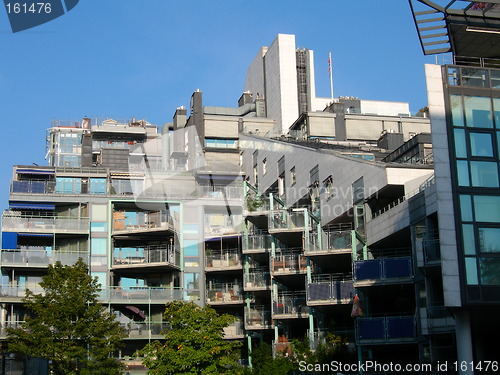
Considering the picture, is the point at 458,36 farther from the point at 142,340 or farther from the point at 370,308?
the point at 142,340

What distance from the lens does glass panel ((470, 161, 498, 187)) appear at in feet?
140

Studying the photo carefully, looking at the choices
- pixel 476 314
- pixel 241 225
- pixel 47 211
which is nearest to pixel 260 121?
pixel 241 225

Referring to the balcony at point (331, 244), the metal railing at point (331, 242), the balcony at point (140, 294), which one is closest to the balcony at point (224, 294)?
the balcony at point (140, 294)

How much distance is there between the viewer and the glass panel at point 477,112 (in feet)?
143

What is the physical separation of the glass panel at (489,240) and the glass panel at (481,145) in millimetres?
3817

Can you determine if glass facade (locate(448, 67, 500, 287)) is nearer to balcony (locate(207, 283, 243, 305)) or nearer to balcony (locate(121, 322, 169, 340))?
balcony (locate(207, 283, 243, 305))

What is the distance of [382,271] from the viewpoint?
50.7m

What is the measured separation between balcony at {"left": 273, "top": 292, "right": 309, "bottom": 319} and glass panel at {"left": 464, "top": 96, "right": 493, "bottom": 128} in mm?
20684

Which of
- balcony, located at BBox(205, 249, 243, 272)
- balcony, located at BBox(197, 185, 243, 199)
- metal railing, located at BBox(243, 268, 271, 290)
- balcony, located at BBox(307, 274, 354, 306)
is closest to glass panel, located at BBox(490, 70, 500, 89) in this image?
balcony, located at BBox(307, 274, 354, 306)

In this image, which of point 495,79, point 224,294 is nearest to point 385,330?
point 495,79

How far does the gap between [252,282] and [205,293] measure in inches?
243

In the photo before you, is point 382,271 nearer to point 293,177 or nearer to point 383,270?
point 383,270

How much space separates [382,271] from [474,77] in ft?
41.0

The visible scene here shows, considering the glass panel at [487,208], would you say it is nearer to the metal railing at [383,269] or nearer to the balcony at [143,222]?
the metal railing at [383,269]
